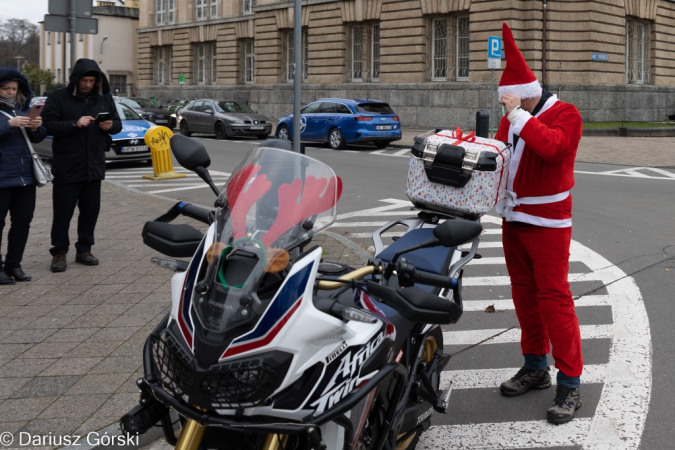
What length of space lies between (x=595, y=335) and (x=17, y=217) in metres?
4.91

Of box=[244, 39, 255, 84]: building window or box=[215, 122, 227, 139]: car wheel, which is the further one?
box=[244, 39, 255, 84]: building window

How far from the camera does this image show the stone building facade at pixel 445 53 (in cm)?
3156

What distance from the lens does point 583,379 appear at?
205 inches

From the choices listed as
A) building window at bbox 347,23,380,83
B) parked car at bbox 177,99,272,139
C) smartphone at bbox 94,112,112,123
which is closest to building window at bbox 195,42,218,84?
building window at bbox 347,23,380,83

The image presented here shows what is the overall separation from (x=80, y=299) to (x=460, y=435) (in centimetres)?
352

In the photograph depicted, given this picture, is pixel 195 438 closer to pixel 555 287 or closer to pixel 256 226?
pixel 256 226

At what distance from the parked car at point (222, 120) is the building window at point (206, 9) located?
19.7m

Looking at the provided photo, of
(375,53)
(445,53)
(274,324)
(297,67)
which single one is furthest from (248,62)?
(274,324)

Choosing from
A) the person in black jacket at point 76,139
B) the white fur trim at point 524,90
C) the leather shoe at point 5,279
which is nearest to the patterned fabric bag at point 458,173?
the white fur trim at point 524,90

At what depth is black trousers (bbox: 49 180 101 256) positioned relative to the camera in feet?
25.0

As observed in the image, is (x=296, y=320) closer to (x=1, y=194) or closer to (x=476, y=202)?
(x=476, y=202)

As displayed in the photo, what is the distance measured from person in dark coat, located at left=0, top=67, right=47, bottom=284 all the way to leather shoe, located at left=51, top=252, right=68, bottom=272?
0.97ft

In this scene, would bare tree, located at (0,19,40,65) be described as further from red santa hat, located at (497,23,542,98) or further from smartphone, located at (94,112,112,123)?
red santa hat, located at (497,23,542,98)

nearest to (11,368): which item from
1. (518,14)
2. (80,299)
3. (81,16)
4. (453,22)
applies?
(80,299)
